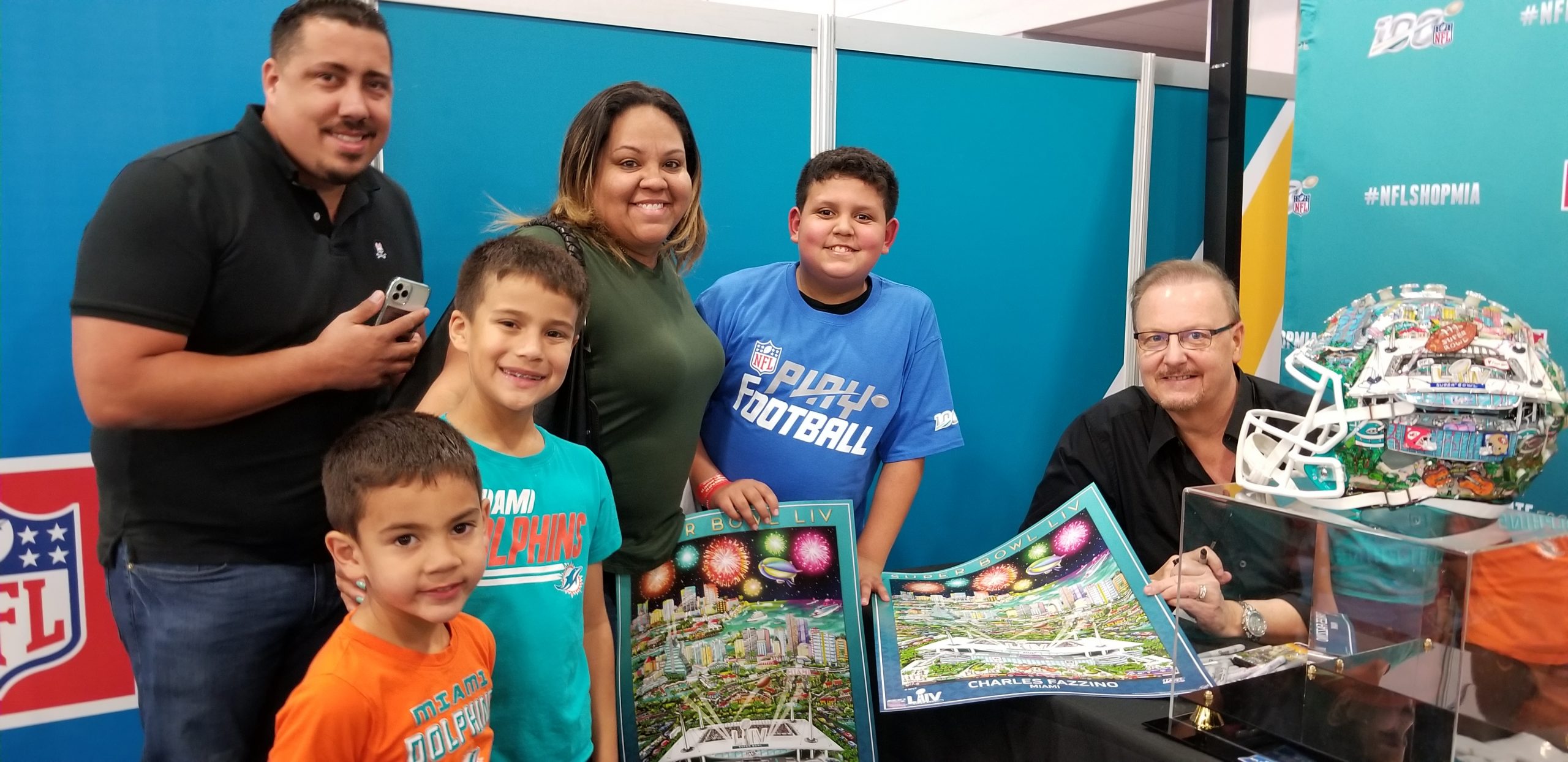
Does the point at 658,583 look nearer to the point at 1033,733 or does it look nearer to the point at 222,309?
the point at 1033,733

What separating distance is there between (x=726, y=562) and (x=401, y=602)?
2.13 ft

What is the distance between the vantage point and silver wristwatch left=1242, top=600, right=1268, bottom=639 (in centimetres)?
145

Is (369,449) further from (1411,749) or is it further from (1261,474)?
(1411,749)

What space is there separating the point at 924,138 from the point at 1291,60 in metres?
3.91

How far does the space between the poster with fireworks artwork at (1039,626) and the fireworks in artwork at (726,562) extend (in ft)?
0.84

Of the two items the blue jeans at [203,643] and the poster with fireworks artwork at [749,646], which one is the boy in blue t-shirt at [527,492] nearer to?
the poster with fireworks artwork at [749,646]

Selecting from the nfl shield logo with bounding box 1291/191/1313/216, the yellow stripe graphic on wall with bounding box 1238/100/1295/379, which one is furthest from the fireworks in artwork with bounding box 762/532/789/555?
the yellow stripe graphic on wall with bounding box 1238/100/1295/379

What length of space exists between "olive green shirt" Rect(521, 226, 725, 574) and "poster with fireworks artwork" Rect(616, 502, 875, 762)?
61 millimetres

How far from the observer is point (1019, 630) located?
168 centimetres

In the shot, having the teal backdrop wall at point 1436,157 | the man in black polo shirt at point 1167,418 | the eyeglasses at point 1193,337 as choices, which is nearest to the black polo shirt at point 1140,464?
the man in black polo shirt at point 1167,418

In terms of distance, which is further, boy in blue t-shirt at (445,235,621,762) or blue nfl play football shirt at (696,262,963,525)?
blue nfl play football shirt at (696,262,963,525)

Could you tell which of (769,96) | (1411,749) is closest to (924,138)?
(769,96)

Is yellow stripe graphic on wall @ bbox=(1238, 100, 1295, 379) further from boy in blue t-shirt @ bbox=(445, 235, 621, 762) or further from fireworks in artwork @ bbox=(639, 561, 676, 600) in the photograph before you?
boy in blue t-shirt @ bbox=(445, 235, 621, 762)

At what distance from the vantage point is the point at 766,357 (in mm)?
1970
